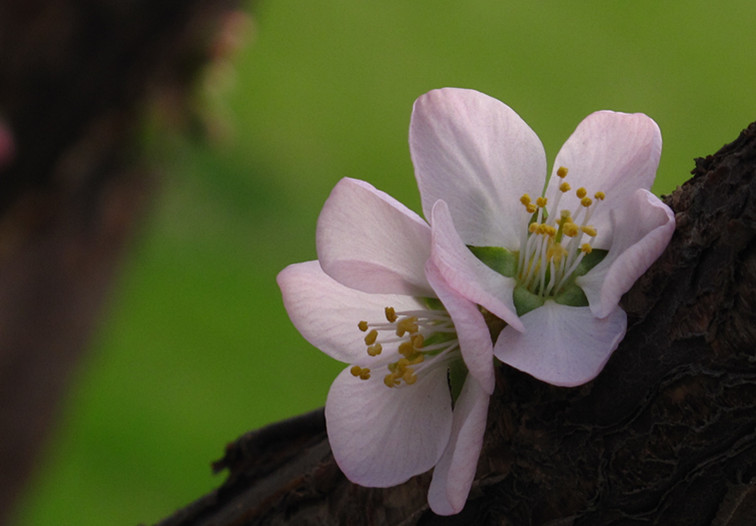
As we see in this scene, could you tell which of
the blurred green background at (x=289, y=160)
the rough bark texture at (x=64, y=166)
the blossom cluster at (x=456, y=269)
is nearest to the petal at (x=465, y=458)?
the blossom cluster at (x=456, y=269)

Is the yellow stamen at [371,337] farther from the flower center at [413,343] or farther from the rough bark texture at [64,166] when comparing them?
the rough bark texture at [64,166]

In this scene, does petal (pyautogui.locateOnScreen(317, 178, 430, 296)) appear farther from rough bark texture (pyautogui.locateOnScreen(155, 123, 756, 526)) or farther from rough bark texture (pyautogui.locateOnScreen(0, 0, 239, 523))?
rough bark texture (pyautogui.locateOnScreen(0, 0, 239, 523))

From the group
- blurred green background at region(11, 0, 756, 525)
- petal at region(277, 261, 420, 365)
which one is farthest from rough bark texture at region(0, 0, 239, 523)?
blurred green background at region(11, 0, 756, 525)

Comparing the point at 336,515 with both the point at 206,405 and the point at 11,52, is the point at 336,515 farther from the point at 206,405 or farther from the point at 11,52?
the point at 206,405

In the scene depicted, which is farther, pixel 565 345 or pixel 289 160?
pixel 289 160

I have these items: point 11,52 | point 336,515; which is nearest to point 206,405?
point 11,52

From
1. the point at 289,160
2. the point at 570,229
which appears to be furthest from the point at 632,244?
the point at 289,160

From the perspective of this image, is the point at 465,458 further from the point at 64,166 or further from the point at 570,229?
the point at 64,166
